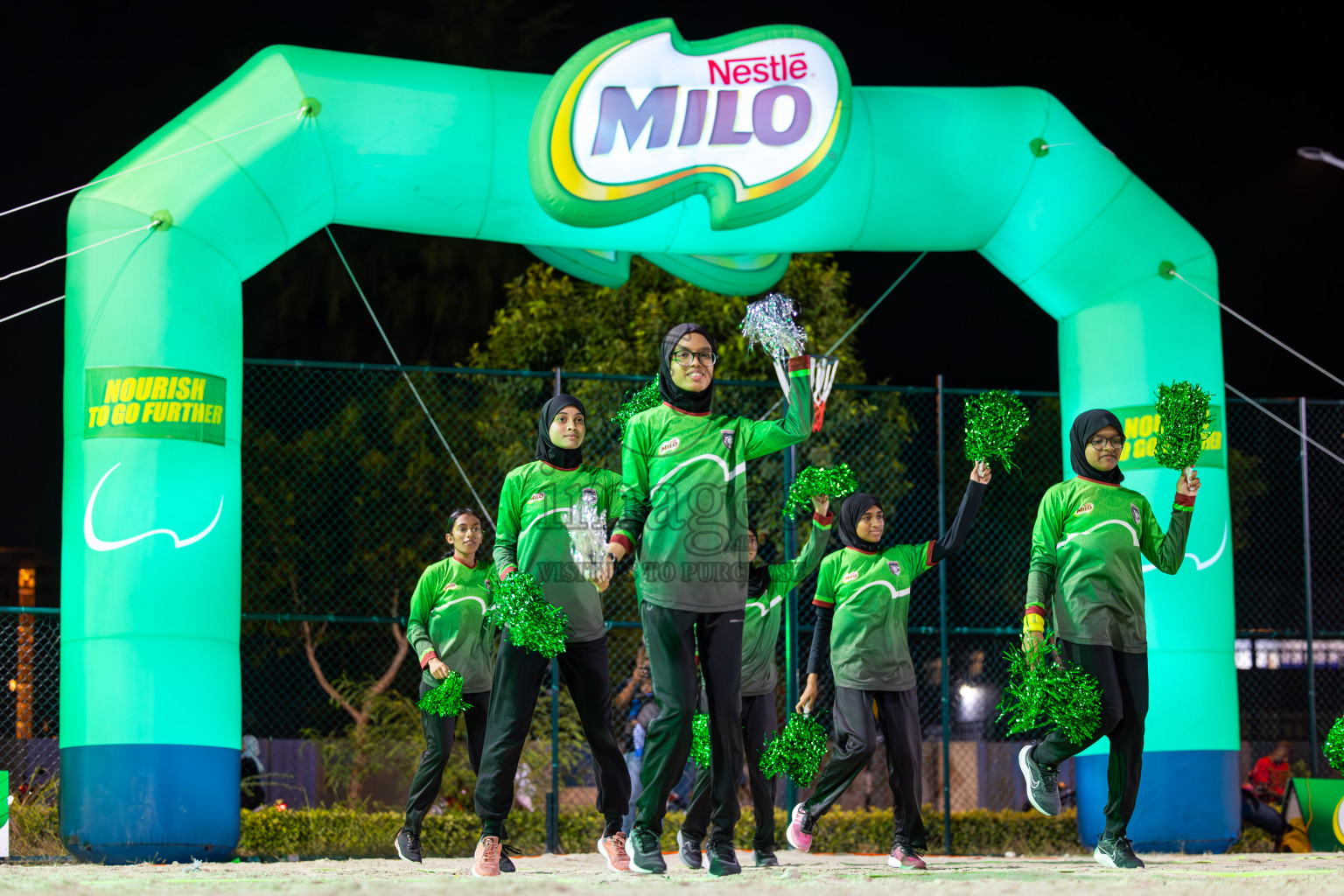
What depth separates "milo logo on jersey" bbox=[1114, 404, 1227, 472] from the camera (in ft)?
31.0

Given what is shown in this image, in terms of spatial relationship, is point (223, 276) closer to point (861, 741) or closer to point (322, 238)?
point (861, 741)

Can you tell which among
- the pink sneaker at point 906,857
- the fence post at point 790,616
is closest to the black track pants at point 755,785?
the pink sneaker at point 906,857

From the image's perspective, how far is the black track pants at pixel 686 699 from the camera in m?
5.47

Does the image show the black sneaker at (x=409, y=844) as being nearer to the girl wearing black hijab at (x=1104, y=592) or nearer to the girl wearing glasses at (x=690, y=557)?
the girl wearing glasses at (x=690, y=557)

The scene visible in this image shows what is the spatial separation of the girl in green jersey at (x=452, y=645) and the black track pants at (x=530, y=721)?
1.55 meters

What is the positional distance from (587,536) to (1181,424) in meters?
2.88

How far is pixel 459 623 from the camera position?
26.3 feet

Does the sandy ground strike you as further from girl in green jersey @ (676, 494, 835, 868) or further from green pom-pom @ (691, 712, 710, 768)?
green pom-pom @ (691, 712, 710, 768)

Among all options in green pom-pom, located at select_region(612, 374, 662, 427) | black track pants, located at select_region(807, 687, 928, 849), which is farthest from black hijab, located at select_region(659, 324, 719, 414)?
black track pants, located at select_region(807, 687, 928, 849)

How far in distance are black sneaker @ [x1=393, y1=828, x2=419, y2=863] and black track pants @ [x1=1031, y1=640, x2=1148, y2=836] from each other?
3.32 m

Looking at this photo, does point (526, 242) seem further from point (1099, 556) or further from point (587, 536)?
point (1099, 556)

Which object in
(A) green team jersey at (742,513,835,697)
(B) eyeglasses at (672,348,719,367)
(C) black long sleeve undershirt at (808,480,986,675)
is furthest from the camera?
(A) green team jersey at (742,513,835,697)

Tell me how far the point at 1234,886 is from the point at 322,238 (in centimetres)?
1767

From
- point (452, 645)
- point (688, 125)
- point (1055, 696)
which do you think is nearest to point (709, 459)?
point (1055, 696)
